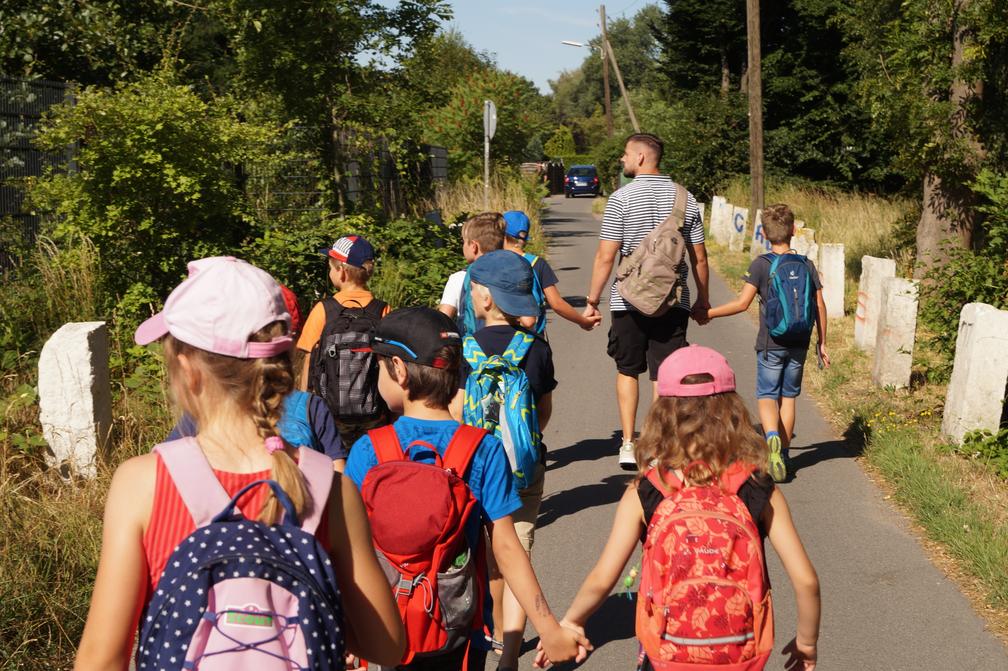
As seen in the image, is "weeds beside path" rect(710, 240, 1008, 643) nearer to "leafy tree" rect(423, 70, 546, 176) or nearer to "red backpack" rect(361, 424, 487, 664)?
"red backpack" rect(361, 424, 487, 664)

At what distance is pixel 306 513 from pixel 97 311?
7917mm

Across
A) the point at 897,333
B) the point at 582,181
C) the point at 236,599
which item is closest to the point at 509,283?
the point at 236,599

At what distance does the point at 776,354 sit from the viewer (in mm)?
7316

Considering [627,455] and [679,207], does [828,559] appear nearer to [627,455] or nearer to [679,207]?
[627,455]

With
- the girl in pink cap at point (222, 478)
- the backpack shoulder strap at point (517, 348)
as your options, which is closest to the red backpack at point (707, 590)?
the girl in pink cap at point (222, 478)

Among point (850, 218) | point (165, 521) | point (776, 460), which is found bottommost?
point (776, 460)

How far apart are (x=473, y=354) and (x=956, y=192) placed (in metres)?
11.2

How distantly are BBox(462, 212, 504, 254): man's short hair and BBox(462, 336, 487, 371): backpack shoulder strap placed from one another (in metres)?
1.39

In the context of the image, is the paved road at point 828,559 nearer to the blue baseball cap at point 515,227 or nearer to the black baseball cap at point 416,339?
the blue baseball cap at point 515,227

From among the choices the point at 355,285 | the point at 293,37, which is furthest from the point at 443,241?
the point at 355,285

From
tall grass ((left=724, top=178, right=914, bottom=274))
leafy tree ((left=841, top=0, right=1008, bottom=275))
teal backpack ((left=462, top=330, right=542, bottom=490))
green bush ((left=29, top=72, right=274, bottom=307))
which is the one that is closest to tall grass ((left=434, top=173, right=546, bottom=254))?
tall grass ((left=724, top=178, right=914, bottom=274))

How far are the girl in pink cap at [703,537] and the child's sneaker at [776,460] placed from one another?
414 centimetres

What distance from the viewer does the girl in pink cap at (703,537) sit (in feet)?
9.21

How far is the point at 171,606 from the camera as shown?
190cm
